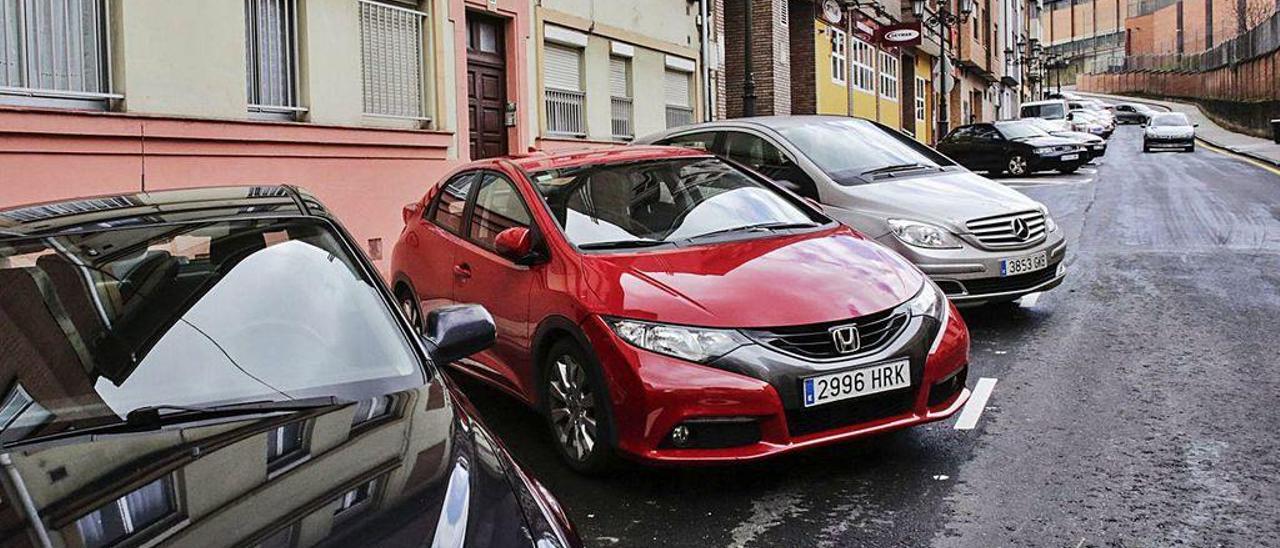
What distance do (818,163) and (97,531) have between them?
23.2ft

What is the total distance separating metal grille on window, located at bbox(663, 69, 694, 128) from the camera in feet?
Answer: 63.4

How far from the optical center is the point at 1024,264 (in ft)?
25.1

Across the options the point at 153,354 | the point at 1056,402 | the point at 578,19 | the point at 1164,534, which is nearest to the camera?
the point at 153,354

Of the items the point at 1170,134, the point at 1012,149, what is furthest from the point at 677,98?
the point at 1170,134

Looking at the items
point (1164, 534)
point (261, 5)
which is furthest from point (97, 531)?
point (261, 5)

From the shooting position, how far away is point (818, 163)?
27.7ft

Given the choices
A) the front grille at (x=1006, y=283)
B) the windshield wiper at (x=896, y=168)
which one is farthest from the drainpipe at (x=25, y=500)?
the windshield wiper at (x=896, y=168)

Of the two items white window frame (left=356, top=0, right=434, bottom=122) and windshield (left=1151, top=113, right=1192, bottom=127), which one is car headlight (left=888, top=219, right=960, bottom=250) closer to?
white window frame (left=356, top=0, right=434, bottom=122)

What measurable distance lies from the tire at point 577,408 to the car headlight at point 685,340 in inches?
9.5

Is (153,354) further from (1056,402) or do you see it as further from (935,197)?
(935,197)

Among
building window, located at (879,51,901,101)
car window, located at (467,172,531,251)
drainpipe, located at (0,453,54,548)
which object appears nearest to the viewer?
drainpipe, located at (0,453,54,548)

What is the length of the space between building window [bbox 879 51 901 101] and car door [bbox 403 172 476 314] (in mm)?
28993

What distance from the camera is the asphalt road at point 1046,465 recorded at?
3977 mm

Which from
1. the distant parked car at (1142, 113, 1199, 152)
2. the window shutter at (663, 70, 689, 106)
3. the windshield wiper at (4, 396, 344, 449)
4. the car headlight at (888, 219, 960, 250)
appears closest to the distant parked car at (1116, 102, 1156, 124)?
the distant parked car at (1142, 113, 1199, 152)
